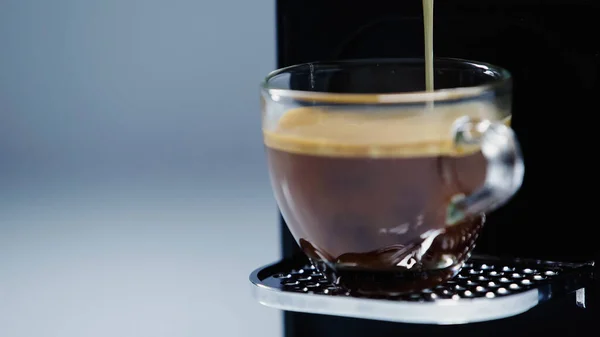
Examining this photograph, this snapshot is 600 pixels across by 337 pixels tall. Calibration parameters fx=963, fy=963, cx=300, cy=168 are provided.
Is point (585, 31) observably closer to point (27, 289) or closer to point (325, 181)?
point (325, 181)

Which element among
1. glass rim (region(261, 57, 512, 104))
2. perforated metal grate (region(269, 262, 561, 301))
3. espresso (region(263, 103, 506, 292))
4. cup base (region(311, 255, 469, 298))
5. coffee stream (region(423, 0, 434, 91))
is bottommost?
perforated metal grate (region(269, 262, 561, 301))

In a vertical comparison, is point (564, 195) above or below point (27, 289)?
above

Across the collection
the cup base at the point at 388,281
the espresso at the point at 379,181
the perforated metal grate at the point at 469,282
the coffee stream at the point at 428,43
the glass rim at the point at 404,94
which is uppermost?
the coffee stream at the point at 428,43

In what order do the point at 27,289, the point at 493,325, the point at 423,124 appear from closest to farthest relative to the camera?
1. the point at 423,124
2. the point at 493,325
3. the point at 27,289

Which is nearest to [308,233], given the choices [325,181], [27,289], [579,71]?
[325,181]
